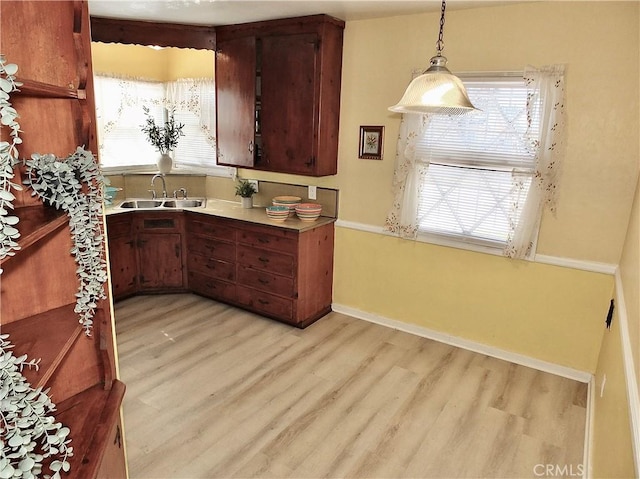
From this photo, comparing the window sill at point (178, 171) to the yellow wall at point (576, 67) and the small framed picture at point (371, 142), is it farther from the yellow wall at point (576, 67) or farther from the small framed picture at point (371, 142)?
the yellow wall at point (576, 67)

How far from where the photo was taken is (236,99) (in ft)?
13.4

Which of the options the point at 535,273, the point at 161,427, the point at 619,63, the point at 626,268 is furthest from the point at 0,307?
the point at 619,63

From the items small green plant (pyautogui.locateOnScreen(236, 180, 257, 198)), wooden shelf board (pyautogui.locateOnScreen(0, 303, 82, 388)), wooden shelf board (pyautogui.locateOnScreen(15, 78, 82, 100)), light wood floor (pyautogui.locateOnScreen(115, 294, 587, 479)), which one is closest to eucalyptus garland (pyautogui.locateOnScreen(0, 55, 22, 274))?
wooden shelf board (pyautogui.locateOnScreen(15, 78, 82, 100))

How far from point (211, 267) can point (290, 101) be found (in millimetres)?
1701

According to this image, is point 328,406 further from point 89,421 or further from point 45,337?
point 45,337

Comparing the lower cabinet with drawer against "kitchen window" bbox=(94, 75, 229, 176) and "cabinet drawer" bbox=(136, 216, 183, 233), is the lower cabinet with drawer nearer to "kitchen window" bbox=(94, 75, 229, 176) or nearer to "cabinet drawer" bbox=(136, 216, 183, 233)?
"cabinet drawer" bbox=(136, 216, 183, 233)

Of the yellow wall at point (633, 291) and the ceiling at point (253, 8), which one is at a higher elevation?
the ceiling at point (253, 8)

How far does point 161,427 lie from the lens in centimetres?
257

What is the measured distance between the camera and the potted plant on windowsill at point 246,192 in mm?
4387

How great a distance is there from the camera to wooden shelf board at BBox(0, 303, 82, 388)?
117 cm

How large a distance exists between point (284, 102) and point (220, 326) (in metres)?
1.98

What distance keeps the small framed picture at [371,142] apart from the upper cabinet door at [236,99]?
3.25 ft

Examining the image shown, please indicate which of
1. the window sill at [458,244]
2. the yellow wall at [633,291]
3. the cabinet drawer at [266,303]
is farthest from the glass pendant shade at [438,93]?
the cabinet drawer at [266,303]

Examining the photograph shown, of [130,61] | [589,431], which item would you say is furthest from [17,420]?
[130,61]
